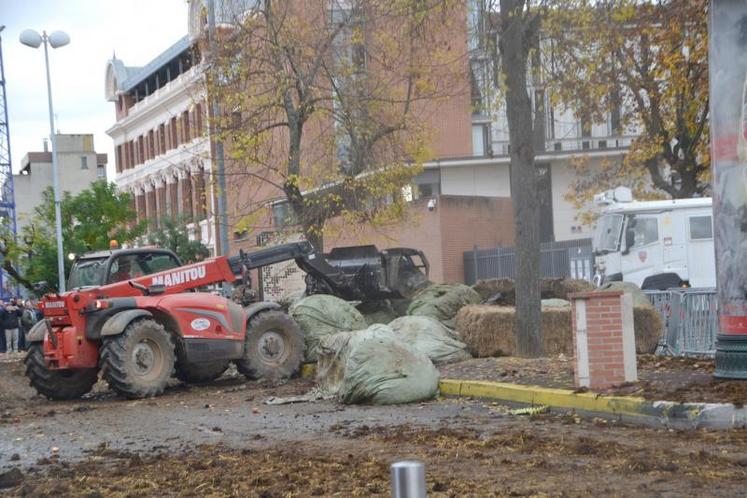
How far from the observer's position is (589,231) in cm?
4378

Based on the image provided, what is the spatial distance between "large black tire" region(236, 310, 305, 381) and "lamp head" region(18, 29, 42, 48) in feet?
65.5

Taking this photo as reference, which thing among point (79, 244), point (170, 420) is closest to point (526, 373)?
point (170, 420)

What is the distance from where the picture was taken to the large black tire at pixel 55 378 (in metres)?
17.5

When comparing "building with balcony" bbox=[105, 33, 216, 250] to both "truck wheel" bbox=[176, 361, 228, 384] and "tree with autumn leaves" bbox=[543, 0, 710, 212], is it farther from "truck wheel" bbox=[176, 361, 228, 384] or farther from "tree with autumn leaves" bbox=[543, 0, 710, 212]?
"truck wheel" bbox=[176, 361, 228, 384]

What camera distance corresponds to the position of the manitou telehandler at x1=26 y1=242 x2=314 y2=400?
16.5m

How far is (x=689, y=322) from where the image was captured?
1694 centimetres

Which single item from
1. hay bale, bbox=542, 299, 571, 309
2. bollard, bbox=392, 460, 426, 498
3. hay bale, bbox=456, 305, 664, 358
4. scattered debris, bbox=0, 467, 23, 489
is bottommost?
scattered debris, bbox=0, 467, 23, 489

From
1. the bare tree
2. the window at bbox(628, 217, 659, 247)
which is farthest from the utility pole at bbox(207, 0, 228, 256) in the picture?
the window at bbox(628, 217, 659, 247)

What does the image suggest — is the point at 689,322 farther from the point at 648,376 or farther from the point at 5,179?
the point at 5,179

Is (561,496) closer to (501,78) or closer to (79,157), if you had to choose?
(501,78)

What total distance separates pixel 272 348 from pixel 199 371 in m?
1.24

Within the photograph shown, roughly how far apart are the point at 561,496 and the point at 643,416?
12.4 ft

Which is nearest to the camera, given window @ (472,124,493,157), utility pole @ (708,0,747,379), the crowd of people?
utility pole @ (708,0,747,379)

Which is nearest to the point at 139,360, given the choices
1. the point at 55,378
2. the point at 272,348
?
the point at 55,378
